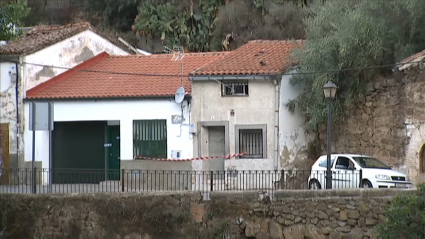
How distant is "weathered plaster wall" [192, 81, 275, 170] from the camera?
2914 centimetres

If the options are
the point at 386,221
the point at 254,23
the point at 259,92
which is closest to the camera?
the point at 386,221

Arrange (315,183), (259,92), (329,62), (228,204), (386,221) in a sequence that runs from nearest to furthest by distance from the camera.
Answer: (386,221) < (228,204) < (315,183) < (329,62) < (259,92)

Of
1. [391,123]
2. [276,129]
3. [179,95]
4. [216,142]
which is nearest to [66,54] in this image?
[179,95]

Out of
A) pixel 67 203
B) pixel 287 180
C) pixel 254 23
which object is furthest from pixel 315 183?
pixel 254 23

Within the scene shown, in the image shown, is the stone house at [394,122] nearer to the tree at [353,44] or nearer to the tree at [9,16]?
the tree at [353,44]

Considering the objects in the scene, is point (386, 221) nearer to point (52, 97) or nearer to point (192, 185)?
point (192, 185)

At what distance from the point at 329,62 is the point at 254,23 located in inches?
649

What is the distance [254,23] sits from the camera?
43281 millimetres

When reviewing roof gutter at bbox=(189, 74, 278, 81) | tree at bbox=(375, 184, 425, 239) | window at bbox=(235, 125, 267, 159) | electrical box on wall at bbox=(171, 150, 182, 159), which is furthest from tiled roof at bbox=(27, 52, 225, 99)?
tree at bbox=(375, 184, 425, 239)

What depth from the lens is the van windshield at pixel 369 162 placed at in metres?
24.7

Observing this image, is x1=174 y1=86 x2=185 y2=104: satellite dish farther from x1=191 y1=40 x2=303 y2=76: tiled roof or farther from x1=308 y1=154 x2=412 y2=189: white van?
x1=308 y1=154 x2=412 y2=189: white van

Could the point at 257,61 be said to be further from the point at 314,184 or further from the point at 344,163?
the point at 314,184

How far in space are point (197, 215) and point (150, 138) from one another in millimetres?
8799

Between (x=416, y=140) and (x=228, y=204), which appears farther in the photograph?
(x=416, y=140)
